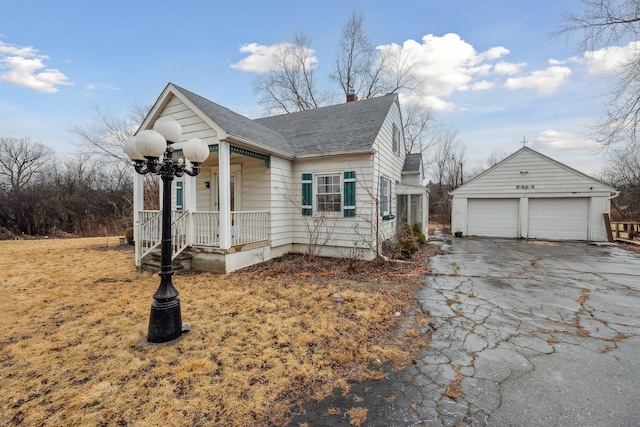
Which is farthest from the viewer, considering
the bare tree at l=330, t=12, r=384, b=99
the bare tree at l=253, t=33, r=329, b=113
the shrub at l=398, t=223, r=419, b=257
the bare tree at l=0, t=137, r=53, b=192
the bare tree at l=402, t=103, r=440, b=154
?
the bare tree at l=402, t=103, r=440, b=154

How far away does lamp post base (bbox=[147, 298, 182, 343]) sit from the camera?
128 inches

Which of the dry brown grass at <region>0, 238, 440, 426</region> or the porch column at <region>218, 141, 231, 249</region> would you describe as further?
the porch column at <region>218, 141, 231, 249</region>

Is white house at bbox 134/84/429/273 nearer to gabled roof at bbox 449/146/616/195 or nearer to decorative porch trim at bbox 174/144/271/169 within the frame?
decorative porch trim at bbox 174/144/271/169

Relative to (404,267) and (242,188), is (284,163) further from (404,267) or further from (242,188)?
(404,267)

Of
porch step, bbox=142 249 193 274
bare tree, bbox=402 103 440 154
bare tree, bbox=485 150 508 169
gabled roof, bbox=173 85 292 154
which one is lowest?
porch step, bbox=142 249 193 274

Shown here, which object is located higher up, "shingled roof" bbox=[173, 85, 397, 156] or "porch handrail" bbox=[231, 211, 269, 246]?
"shingled roof" bbox=[173, 85, 397, 156]

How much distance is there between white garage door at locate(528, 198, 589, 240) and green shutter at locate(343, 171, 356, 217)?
33.7 feet

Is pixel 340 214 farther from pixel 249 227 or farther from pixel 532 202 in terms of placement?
pixel 532 202

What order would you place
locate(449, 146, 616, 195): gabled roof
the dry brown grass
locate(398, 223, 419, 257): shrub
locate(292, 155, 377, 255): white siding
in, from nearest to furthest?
the dry brown grass
locate(292, 155, 377, 255): white siding
locate(398, 223, 419, 257): shrub
locate(449, 146, 616, 195): gabled roof

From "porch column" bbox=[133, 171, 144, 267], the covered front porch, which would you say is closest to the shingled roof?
the covered front porch

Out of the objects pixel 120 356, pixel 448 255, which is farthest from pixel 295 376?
pixel 448 255

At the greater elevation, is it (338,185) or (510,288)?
(338,185)

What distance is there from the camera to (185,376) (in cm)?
258

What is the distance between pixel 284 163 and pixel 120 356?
643 cm
